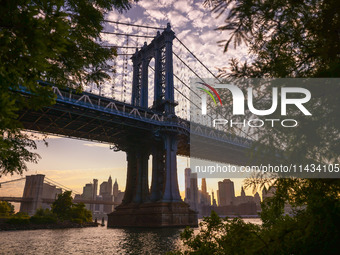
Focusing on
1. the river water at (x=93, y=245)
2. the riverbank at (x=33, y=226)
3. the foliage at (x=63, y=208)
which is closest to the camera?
the river water at (x=93, y=245)

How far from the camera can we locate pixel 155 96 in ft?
180

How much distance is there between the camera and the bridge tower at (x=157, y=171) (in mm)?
42531

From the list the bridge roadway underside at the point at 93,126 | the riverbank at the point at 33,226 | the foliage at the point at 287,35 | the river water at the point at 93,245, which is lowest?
the riverbank at the point at 33,226

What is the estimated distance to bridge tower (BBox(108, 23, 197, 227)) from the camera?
140 feet

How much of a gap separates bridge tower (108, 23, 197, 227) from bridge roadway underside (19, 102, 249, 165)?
4.85ft

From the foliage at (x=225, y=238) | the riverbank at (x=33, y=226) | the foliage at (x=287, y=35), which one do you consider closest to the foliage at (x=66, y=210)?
the riverbank at (x=33, y=226)

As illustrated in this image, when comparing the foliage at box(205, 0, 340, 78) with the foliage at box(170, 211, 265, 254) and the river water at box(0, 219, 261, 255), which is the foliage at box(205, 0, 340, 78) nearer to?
the foliage at box(170, 211, 265, 254)

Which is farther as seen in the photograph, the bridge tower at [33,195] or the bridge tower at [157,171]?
the bridge tower at [33,195]

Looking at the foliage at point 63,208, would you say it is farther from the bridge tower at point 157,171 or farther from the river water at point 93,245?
the river water at point 93,245

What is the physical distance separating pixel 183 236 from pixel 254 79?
4156 mm

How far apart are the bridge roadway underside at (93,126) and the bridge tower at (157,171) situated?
1478 mm

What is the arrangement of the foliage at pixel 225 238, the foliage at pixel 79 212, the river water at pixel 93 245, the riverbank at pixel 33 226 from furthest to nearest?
1. the foliage at pixel 79 212
2. the riverbank at pixel 33 226
3. the river water at pixel 93 245
4. the foliage at pixel 225 238

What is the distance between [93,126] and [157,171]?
14.8 metres

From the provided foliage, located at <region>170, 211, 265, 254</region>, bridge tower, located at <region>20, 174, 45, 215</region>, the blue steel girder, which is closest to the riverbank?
the blue steel girder
